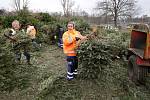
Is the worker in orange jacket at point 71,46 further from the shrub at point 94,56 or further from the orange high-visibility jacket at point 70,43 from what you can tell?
the shrub at point 94,56

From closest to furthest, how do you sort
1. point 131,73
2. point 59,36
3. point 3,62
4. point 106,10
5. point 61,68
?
1. point 3,62
2. point 131,73
3. point 61,68
4. point 59,36
5. point 106,10

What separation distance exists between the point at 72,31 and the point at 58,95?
1.74 m

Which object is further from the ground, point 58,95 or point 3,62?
point 3,62

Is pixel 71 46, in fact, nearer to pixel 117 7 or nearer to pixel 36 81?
pixel 36 81

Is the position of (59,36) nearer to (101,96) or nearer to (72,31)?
(72,31)

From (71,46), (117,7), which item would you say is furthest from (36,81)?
(117,7)

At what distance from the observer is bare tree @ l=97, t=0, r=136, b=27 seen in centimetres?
4672

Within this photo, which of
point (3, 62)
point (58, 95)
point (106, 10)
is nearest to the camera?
point (58, 95)

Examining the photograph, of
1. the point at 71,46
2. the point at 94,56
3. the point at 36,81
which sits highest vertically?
the point at 71,46

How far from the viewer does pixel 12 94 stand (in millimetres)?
6203

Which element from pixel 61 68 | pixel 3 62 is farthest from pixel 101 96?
pixel 61 68

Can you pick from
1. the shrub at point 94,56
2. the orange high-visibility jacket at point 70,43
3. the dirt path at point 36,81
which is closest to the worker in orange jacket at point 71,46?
the orange high-visibility jacket at point 70,43

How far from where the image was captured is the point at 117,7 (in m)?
47.6

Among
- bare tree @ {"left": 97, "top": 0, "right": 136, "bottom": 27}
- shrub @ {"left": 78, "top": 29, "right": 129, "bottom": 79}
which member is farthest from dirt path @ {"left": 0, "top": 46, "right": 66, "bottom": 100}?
bare tree @ {"left": 97, "top": 0, "right": 136, "bottom": 27}
